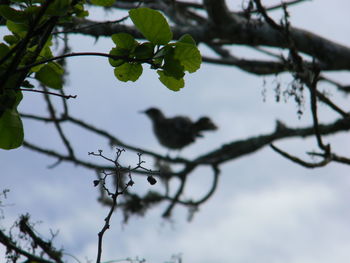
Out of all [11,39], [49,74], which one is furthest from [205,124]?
[11,39]

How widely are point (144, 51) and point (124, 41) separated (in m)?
0.06

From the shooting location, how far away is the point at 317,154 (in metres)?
3.04

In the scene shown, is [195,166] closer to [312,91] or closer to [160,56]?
[312,91]

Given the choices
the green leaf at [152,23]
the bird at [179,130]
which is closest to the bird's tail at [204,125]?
the bird at [179,130]

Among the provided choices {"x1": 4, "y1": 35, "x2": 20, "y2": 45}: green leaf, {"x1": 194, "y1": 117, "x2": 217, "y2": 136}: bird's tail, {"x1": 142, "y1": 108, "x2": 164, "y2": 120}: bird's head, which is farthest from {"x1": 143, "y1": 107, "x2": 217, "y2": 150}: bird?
{"x1": 4, "y1": 35, "x2": 20, "y2": 45}: green leaf

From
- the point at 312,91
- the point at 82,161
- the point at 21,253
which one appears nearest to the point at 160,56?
the point at 21,253

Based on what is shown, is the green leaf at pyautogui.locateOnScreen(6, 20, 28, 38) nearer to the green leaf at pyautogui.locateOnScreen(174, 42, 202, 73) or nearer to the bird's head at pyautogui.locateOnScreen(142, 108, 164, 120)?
the green leaf at pyautogui.locateOnScreen(174, 42, 202, 73)

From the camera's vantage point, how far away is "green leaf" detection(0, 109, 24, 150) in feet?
3.79

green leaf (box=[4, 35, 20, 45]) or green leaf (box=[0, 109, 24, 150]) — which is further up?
green leaf (box=[4, 35, 20, 45])

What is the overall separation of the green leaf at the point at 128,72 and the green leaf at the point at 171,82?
6 cm

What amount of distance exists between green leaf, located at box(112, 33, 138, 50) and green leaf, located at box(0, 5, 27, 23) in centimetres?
21

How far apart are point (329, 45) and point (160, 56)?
3.63 m

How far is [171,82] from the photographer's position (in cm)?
133

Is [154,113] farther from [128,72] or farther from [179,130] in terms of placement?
[128,72]
